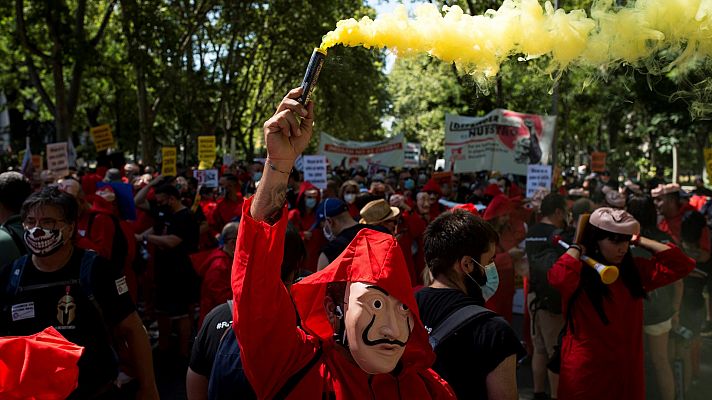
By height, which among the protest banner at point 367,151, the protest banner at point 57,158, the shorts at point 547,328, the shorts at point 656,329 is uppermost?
the protest banner at point 367,151

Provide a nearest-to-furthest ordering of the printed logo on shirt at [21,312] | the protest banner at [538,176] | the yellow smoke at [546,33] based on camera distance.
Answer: the yellow smoke at [546,33]
the printed logo on shirt at [21,312]
the protest banner at [538,176]

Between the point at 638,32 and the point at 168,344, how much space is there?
6.78 m

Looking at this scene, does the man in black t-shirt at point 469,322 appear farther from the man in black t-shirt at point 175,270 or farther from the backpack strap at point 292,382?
the man in black t-shirt at point 175,270

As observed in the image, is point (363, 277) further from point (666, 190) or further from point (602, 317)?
point (666, 190)

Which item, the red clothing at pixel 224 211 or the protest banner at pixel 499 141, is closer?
the red clothing at pixel 224 211

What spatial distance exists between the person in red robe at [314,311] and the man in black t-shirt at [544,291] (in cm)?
353

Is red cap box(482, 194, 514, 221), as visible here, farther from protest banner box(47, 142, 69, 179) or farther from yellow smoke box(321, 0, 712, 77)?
protest banner box(47, 142, 69, 179)

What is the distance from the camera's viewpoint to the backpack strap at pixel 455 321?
301 centimetres

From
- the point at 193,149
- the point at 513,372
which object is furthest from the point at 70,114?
the point at 193,149

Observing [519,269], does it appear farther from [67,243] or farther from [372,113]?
[372,113]

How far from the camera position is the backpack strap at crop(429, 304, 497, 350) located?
3.01 meters

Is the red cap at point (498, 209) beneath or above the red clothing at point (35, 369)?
above

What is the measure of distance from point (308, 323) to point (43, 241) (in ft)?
5.60

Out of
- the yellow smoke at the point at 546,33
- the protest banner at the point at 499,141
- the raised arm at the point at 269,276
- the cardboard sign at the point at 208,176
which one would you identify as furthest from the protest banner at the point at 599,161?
the raised arm at the point at 269,276
